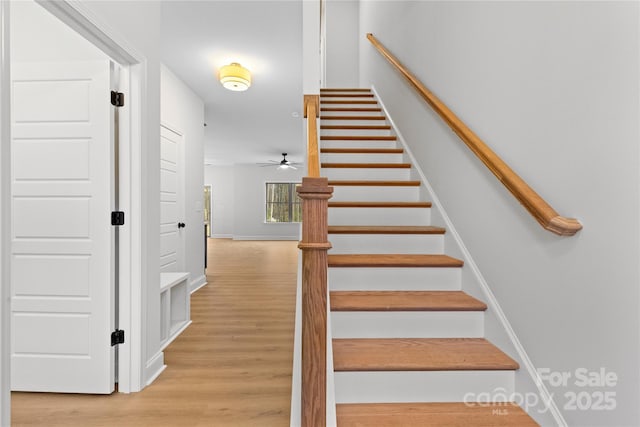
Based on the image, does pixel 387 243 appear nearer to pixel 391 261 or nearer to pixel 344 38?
pixel 391 261

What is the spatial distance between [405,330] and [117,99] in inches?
85.1

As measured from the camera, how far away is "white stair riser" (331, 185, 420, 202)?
2668 millimetres

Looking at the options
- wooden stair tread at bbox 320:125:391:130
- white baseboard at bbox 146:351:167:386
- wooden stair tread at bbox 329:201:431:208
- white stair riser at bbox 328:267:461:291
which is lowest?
white baseboard at bbox 146:351:167:386

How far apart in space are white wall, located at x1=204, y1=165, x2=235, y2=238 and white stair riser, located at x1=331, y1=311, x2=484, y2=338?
34.2 ft

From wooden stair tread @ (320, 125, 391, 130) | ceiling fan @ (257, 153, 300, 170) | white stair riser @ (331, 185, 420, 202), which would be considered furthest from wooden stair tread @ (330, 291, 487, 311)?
ceiling fan @ (257, 153, 300, 170)

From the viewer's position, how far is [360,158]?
10.0ft

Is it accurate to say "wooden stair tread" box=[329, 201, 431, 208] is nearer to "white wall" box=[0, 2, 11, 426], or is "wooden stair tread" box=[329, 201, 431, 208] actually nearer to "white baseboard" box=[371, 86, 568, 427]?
"white baseboard" box=[371, 86, 568, 427]

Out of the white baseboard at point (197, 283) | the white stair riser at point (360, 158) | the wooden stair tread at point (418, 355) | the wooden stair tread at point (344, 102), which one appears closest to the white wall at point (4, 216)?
the wooden stair tread at point (418, 355)

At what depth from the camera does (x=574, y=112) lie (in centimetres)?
122

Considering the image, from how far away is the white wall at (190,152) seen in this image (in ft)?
13.1

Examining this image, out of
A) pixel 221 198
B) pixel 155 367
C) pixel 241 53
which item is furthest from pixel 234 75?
pixel 221 198

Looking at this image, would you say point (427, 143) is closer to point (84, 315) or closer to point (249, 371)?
point (249, 371)

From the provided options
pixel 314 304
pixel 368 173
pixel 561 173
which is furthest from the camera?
pixel 368 173

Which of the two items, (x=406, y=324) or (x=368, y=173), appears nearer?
(x=406, y=324)
